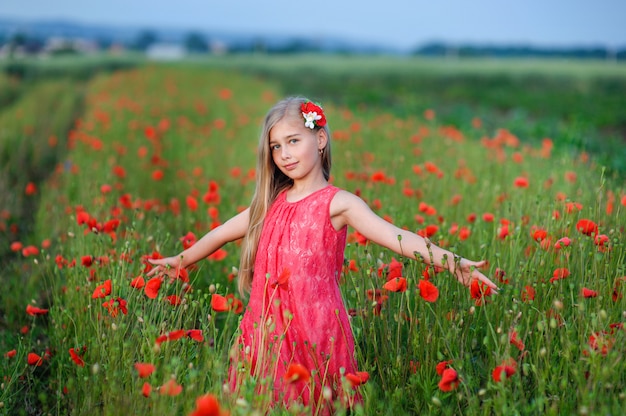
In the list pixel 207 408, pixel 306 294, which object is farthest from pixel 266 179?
pixel 207 408

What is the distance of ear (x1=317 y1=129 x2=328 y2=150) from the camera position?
8.29ft

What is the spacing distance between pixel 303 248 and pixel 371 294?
29 cm

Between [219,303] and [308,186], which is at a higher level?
[308,186]

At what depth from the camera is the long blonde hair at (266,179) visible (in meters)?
2.50

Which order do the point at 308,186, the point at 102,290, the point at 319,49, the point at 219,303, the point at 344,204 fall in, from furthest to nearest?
the point at 319,49 < the point at 308,186 < the point at 344,204 < the point at 102,290 < the point at 219,303

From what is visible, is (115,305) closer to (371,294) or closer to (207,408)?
(371,294)

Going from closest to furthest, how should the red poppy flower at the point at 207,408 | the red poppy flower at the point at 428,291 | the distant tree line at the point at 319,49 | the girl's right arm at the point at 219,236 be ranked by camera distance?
1. the red poppy flower at the point at 207,408
2. the red poppy flower at the point at 428,291
3. the girl's right arm at the point at 219,236
4. the distant tree line at the point at 319,49

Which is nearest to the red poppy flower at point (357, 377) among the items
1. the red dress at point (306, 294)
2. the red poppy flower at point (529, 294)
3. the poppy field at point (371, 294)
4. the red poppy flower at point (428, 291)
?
the poppy field at point (371, 294)

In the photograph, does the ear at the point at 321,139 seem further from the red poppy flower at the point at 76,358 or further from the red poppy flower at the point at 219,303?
the red poppy flower at the point at 76,358

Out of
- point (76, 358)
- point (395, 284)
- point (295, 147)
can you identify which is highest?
point (295, 147)

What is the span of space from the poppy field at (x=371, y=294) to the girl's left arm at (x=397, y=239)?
0.22 ft

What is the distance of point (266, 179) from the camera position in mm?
2564

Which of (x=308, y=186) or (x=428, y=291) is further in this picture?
(x=308, y=186)

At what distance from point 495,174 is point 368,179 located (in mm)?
1106
